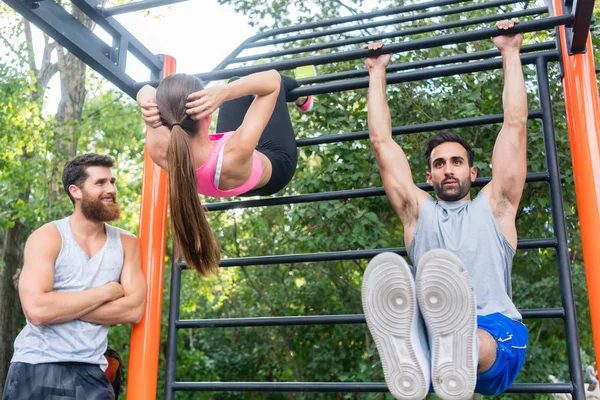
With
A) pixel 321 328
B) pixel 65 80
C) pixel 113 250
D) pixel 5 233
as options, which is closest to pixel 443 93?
pixel 113 250

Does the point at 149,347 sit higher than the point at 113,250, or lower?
lower

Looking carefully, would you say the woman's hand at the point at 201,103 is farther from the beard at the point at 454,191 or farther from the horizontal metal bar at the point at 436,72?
the beard at the point at 454,191

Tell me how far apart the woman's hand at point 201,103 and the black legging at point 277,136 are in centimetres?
40

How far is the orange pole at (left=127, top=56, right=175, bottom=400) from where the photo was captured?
2.16 meters

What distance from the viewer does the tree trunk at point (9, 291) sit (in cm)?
708

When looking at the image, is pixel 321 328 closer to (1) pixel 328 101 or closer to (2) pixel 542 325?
(2) pixel 542 325

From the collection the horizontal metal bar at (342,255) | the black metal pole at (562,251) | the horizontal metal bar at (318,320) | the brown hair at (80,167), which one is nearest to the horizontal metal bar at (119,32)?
the brown hair at (80,167)

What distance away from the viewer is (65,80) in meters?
7.65

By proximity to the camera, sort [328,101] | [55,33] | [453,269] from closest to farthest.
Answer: [453,269], [55,33], [328,101]

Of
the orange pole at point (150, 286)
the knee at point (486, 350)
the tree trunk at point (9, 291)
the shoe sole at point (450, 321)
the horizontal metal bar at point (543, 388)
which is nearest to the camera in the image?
the shoe sole at point (450, 321)

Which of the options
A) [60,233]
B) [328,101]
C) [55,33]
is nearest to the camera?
[55,33]

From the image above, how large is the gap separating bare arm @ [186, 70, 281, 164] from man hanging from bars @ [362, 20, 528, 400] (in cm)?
34

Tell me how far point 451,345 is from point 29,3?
5.08ft

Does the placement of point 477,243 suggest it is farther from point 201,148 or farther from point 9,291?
point 9,291
